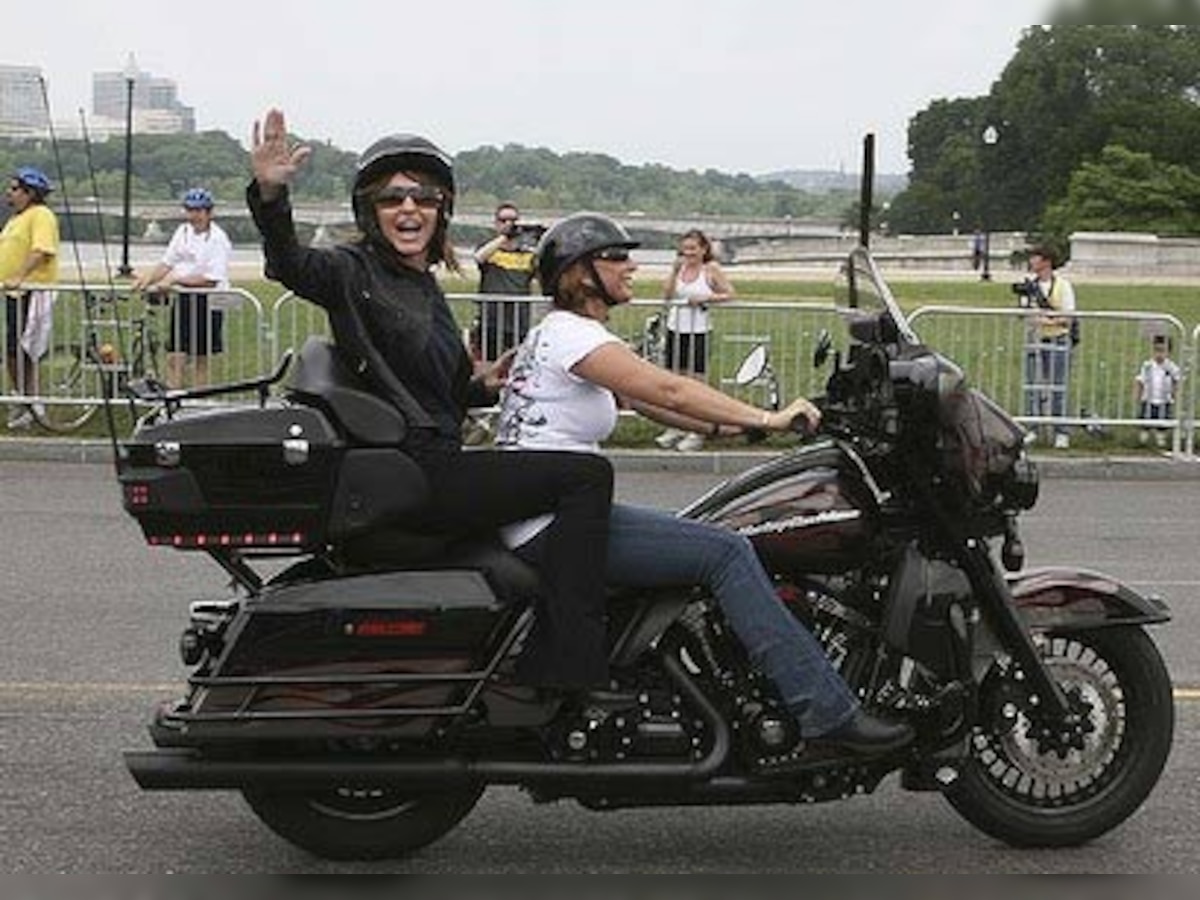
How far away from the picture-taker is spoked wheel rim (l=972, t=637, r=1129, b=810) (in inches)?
211

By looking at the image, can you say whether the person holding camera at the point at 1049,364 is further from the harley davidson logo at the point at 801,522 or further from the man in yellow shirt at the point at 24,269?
the harley davidson logo at the point at 801,522

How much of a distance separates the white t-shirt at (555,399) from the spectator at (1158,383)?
441 inches

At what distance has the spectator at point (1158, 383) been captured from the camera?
50.7 feet

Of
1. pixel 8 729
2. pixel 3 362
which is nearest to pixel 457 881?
pixel 8 729

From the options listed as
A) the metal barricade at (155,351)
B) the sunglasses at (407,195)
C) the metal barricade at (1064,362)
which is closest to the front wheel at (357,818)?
the sunglasses at (407,195)

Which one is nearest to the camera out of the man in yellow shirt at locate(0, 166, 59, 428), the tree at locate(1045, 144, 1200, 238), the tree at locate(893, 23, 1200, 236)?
the man in yellow shirt at locate(0, 166, 59, 428)

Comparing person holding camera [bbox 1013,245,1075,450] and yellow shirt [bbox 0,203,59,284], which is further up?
yellow shirt [bbox 0,203,59,284]

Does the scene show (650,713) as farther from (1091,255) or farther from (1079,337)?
(1091,255)

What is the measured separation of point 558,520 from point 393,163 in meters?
1.03

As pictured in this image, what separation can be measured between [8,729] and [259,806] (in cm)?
177

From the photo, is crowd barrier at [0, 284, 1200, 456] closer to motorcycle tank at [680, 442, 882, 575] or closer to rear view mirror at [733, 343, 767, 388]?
rear view mirror at [733, 343, 767, 388]

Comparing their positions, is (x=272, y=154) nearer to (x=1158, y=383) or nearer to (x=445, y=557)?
(x=445, y=557)

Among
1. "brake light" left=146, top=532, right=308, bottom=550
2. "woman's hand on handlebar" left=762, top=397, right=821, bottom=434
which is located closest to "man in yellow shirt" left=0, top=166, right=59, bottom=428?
"brake light" left=146, top=532, right=308, bottom=550

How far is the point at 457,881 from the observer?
512 centimetres
